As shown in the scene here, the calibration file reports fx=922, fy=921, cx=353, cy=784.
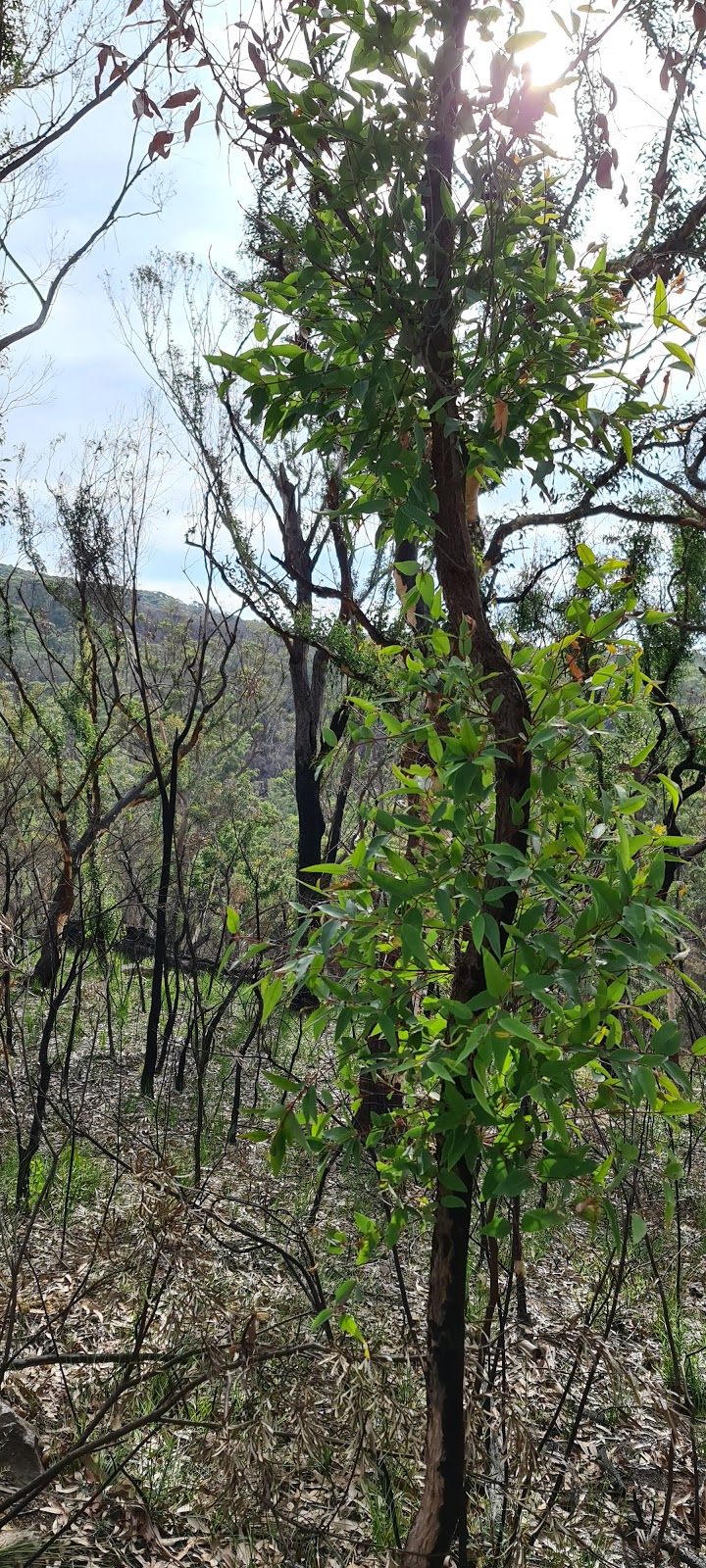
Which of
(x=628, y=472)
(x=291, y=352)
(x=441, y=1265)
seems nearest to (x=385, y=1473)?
(x=441, y=1265)

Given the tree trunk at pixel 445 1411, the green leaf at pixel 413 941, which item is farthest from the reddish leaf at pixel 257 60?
the tree trunk at pixel 445 1411

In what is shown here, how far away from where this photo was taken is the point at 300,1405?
1604mm

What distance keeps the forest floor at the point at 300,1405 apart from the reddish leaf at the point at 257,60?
2147 millimetres

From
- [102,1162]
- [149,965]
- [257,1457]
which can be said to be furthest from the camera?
[149,965]

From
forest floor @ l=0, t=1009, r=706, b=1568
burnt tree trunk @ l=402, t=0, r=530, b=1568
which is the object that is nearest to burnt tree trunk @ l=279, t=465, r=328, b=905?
forest floor @ l=0, t=1009, r=706, b=1568

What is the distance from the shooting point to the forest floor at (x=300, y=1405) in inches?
64.6

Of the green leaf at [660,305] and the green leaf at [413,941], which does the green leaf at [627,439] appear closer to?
the green leaf at [660,305]

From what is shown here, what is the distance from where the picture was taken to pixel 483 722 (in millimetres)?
1389

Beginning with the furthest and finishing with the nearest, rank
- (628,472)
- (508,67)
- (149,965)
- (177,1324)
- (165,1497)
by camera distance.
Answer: (149,965), (628,472), (165,1497), (177,1324), (508,67)

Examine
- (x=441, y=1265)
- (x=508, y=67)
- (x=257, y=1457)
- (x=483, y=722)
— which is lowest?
(x=257, y=1457)

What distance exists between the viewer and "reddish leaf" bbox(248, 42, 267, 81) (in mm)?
1765

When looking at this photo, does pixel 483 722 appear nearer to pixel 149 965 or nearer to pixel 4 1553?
pixel 4 1553

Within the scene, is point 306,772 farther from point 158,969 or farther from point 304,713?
point 158,969

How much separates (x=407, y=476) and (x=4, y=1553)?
1885 millimetres
